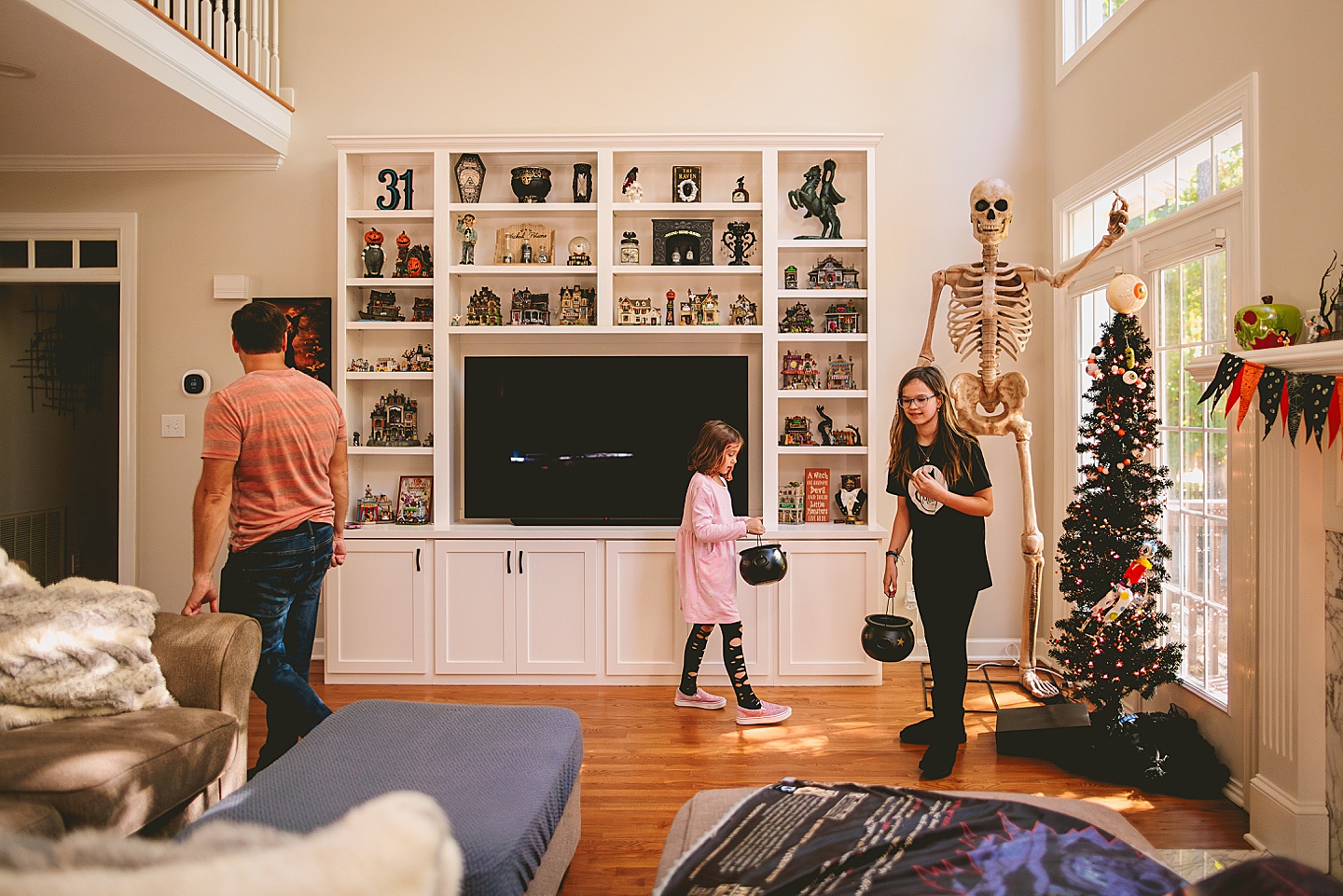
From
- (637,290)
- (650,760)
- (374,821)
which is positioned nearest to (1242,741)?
(650,760)

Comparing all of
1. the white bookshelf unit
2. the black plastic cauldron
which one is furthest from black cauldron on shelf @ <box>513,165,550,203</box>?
the black plastic cauldron

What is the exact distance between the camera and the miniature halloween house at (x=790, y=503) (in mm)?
4312

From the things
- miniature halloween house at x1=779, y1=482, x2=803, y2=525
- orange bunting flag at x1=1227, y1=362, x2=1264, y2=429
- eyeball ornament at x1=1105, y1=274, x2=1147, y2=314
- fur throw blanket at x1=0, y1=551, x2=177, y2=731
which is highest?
eyeball ornament at x1=1105, y1=274, x2=1147, y2=314

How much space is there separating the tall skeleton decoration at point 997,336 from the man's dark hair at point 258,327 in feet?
8.38

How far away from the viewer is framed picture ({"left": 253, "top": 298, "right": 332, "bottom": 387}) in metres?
4.48

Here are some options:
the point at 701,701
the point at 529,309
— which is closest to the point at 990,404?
the point at 701,701

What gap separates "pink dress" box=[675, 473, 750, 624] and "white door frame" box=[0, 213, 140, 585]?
124 inches

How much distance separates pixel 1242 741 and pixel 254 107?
5.13 meters

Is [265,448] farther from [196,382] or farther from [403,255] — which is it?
[196,382]

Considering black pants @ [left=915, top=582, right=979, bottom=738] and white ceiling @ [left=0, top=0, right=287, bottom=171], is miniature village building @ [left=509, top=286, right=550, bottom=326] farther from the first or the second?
black pants @ [left=915, top=582, right=979, bottom=738]

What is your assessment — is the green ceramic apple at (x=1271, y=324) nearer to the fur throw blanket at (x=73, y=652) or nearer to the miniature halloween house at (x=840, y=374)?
the miniature halloween house at (x=840, y=374)

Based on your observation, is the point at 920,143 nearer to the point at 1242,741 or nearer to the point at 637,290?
the point at 637,290

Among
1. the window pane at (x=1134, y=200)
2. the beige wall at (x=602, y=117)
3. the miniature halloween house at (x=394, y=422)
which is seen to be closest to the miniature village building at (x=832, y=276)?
the beige wall at (x=602, y=117)

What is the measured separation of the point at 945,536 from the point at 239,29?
434 centimetres
